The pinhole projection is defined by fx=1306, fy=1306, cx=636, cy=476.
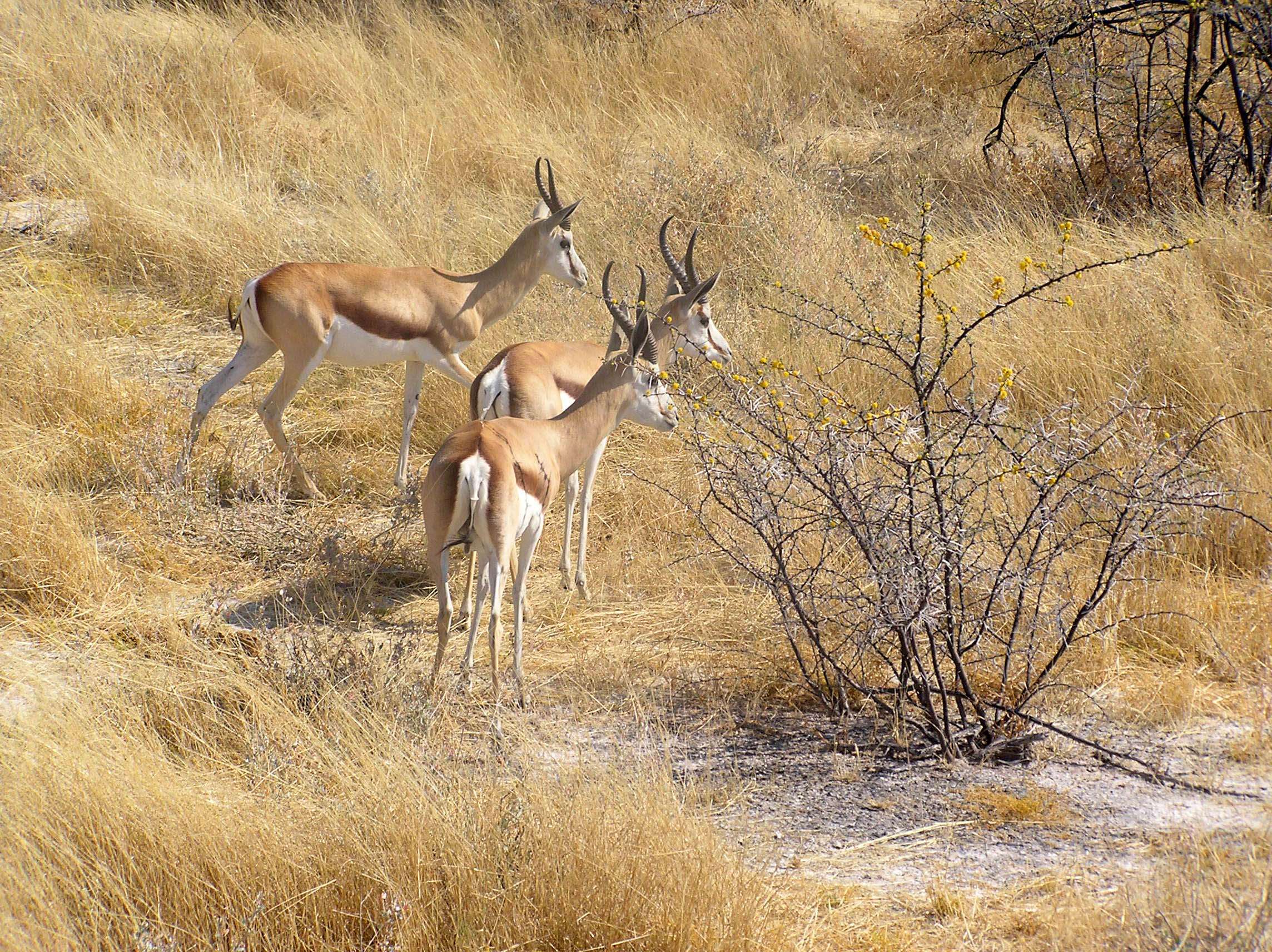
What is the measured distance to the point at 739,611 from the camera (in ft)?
17.6

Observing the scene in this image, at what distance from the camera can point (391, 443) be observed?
7254 mm

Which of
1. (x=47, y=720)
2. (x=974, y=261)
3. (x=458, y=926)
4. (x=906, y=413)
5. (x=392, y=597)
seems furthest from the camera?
(x=974, y=261)

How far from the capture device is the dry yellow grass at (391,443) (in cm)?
317

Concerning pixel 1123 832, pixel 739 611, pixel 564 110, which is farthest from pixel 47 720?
pixel 564 110

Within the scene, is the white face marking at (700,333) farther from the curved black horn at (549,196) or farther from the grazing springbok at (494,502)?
the curved black horn at (549,196)

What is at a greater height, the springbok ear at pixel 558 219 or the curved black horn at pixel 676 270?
the springbok ear at pixel 558 219

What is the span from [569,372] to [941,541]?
101 inches

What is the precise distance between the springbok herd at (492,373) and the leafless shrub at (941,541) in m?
0.68

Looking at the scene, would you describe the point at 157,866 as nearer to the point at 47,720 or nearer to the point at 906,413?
the point at 47,720

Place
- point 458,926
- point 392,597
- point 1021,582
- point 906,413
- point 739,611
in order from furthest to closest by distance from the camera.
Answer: point 392,597 → point 739,611 → point 906,413 → point 1021,582 → point 458,926

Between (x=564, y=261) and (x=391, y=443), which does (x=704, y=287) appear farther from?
(x=391, y=443)

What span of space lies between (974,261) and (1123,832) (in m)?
5.00

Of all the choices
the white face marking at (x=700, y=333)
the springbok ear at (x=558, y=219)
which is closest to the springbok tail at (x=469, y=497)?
the white face marking at (x=700, y=333)

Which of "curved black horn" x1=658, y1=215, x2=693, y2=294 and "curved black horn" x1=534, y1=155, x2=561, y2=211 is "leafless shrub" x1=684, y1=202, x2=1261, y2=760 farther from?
"curved black horn" x1=534, y1=155, x2=561, y2=211
